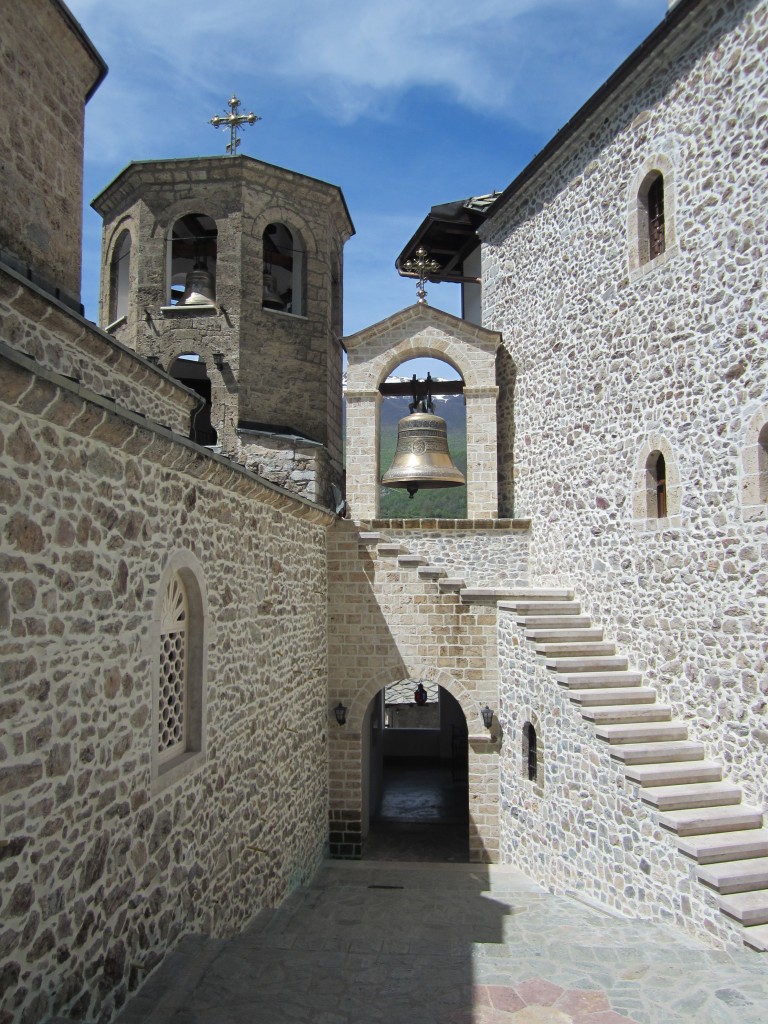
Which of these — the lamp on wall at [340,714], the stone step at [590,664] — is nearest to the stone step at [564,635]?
the stone step at [590,664]

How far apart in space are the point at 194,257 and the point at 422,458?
526 cm

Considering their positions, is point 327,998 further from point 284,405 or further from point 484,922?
point 284,405

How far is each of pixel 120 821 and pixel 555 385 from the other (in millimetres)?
8065

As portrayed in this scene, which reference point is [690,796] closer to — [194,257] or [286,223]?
[286,223]

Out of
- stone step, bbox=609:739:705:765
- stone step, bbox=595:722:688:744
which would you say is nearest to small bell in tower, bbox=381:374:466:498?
stone step, bbox=595:722:688:744

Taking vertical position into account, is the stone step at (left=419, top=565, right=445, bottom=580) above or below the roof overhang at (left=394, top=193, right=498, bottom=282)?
below

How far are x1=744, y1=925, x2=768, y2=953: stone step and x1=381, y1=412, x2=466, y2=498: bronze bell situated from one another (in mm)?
6426

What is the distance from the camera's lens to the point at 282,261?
1321 cm

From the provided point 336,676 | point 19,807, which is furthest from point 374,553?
point 19,807

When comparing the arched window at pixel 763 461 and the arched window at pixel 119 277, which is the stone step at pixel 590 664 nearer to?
the arched window at pixel 763 461

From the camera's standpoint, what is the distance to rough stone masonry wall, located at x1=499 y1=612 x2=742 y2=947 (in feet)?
21.7

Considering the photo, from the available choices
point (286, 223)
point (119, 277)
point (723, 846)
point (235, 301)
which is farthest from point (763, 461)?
point (119, 277)

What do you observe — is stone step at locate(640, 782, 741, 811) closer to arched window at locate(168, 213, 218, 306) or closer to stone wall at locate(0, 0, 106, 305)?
stone wall at locate(0, 0, 106, 305)

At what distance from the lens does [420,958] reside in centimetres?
502
